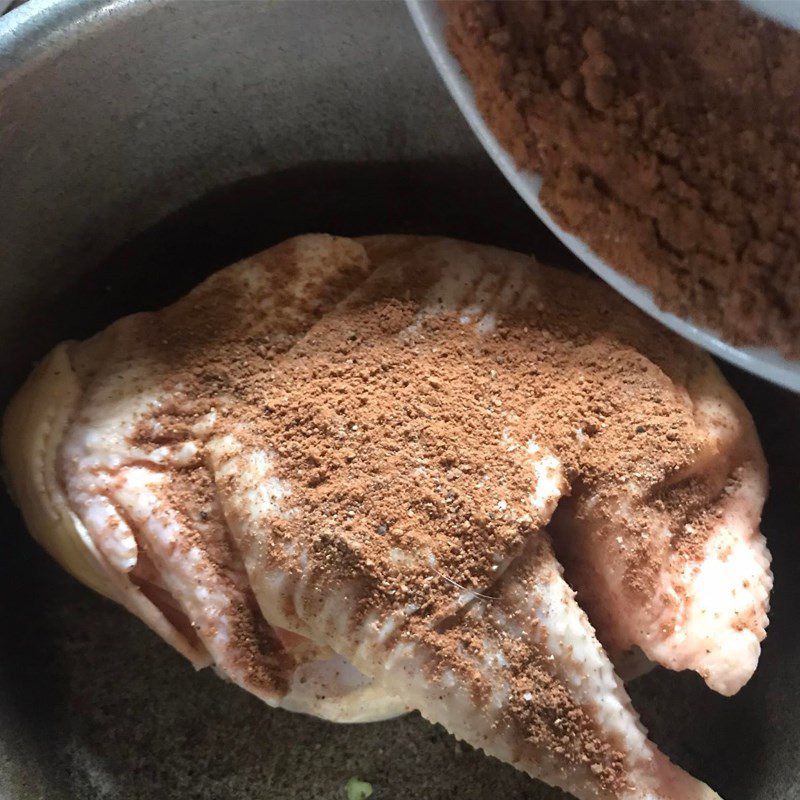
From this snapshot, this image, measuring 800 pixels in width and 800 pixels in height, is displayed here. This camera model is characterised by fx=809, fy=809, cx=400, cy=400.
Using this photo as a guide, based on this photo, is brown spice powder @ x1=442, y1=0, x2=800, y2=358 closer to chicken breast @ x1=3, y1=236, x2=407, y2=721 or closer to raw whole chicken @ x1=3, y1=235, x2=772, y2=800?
raw whole chicken @ x1=3, y1=235, x2=772, y2=800

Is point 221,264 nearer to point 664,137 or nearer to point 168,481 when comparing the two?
point 168,481

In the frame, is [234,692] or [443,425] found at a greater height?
[443,425]

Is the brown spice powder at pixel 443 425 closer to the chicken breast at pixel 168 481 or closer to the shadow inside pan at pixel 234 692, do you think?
the chicken breast at pixel 168 481

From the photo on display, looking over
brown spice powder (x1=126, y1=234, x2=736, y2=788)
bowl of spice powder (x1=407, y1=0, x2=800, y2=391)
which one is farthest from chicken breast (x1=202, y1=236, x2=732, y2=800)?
bowl of spice powder (x1=407, y1=0, x2=800, y2=391)

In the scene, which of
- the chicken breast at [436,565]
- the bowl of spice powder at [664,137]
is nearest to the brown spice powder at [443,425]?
the chicken breast at [436,565]

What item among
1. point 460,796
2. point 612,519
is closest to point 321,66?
point 612,519

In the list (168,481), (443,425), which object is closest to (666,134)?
(443,425)

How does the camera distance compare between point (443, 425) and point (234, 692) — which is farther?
point (234, 692)
